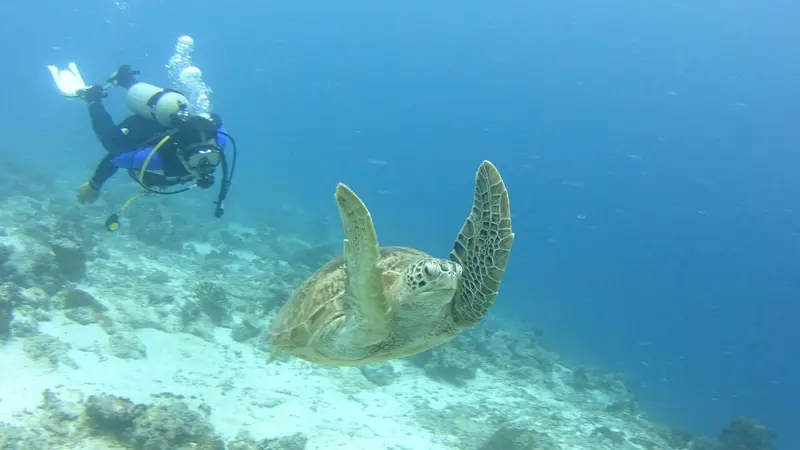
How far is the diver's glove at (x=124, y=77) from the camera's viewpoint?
8.12 meters

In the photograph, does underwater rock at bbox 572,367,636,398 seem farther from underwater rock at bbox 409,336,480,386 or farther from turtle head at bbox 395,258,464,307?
turtle head at bbox 395,258,464,307

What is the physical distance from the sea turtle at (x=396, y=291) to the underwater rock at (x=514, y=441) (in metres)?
4.70

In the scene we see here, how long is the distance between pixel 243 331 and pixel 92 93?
5.17m

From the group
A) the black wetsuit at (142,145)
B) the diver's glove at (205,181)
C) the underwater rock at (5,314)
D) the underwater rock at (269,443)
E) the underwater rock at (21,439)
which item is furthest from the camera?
the underwater rock at (5,314)

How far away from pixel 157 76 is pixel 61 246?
126977mm

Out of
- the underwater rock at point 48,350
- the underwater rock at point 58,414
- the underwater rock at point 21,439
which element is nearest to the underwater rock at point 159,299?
the underwater rock at point 48,350

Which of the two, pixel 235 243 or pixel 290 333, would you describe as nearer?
pixel 290 333

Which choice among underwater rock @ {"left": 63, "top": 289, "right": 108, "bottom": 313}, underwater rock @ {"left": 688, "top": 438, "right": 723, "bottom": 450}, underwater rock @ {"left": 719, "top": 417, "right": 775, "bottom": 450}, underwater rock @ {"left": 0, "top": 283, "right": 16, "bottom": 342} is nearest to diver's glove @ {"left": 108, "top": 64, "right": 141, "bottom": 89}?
underwater rock @ {"left": 63, "top": 289, "right": 108, "bottom": 313}

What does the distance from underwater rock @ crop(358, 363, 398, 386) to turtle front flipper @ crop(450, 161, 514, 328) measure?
620cm

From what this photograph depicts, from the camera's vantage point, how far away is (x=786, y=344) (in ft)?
172

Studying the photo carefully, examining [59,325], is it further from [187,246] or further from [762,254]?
[762,254]

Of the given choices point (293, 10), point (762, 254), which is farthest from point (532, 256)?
point (293, 10)

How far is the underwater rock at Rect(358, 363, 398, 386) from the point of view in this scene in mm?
9038

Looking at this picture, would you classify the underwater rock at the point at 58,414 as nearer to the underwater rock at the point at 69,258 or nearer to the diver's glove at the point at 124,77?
the underwater rock at the point at 69,258
